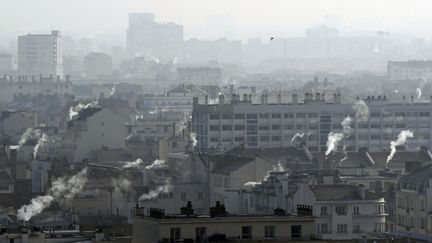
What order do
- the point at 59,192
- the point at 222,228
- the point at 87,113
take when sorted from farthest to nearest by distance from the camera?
the point at 87,113 → the point at 59,192 → the point at 222,228

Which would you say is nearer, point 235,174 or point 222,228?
point 222,228

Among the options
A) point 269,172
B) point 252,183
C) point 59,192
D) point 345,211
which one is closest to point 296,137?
point 59,192

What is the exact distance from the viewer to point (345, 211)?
63781 mm

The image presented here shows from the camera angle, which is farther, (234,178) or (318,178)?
(234,178)

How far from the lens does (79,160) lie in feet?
351

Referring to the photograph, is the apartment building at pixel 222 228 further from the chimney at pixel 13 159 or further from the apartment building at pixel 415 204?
the chimney at pixel 13 159

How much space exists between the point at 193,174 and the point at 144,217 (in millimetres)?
33320

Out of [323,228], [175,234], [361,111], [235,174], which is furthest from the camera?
[361,111]

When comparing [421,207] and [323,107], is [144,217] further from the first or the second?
[323,107]

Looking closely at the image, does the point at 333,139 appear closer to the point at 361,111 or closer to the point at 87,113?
the point at 361,111

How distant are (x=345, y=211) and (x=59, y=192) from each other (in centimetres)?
1947

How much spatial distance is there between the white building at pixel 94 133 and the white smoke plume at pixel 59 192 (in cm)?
2498

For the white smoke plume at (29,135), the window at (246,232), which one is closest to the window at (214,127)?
the white smoke plume at (29,135)

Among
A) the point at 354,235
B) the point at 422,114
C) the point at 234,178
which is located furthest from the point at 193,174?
the point at 422,114
